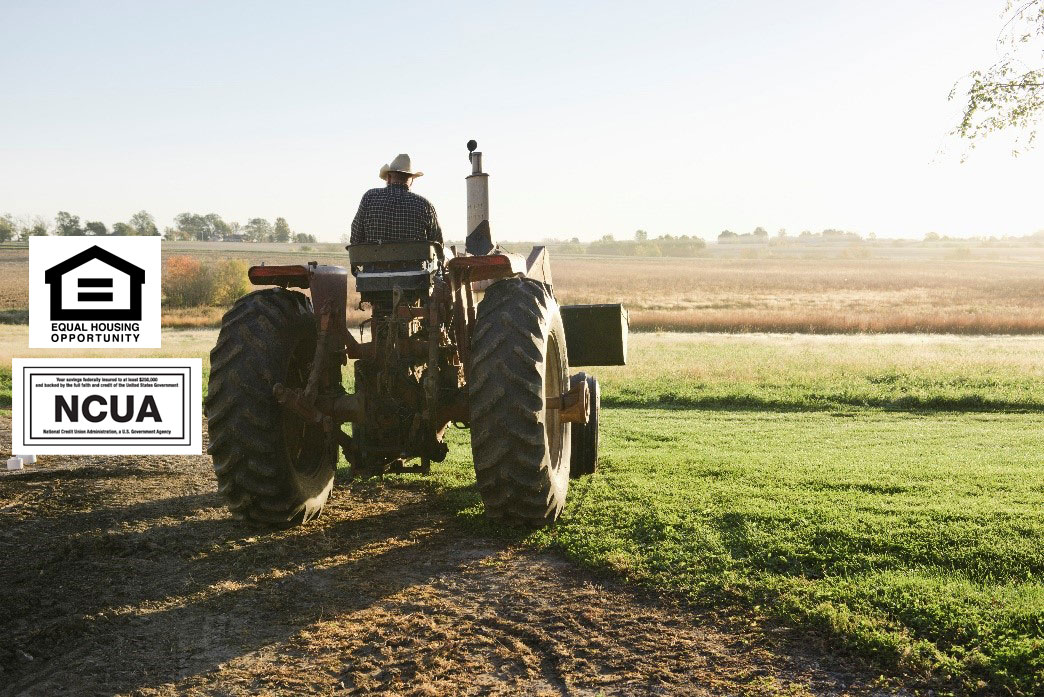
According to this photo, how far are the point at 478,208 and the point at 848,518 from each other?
13.1 feet

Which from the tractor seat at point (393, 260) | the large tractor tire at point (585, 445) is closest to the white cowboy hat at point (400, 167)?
the tractor seat at point (393, 260)

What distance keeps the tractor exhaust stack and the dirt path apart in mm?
2353

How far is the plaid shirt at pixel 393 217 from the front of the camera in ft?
22.2

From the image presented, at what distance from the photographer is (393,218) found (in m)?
6.77

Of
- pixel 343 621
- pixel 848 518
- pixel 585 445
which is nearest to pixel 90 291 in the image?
pixel 585 445

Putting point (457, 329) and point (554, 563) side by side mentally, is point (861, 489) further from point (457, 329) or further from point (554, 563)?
point (457, 329)

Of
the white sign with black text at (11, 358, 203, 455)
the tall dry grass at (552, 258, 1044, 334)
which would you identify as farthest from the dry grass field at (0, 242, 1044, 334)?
the white sign with black text at (11, 358, 203, 455)

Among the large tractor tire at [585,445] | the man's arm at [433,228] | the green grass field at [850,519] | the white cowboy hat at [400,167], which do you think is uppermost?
the white cowboy hat at [400,167]

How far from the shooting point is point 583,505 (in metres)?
7.46

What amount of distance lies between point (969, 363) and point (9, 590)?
1933 cm

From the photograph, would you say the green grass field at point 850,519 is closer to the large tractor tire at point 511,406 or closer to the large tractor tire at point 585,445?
the large tractor tire at point 585,445

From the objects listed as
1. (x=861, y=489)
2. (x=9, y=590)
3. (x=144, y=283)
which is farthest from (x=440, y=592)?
(x=144, y=283)

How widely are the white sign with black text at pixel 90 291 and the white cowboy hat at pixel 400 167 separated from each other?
674cm

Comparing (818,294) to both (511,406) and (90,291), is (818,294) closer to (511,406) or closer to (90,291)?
(90,291)
